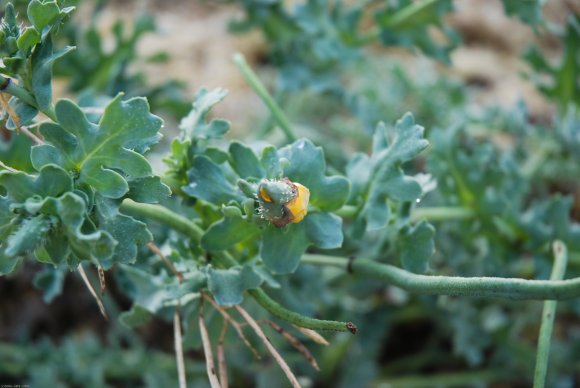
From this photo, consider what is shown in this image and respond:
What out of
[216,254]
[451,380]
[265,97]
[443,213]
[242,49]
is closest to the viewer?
[216,254]

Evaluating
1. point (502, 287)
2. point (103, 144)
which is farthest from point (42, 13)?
point (502, 287)

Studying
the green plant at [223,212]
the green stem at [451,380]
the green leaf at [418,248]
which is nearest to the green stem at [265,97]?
the green plant at [223,212]

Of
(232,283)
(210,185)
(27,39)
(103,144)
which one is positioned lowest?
(232,283)

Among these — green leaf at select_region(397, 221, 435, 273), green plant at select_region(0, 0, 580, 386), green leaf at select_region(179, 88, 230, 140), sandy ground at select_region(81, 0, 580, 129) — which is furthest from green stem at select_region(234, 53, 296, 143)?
sandy ground at select_region(81, 0, 580, 129)

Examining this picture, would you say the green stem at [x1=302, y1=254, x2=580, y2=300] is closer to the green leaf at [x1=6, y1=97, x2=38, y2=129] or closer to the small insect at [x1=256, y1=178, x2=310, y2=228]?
the small insect at [x1=256, y1=178, x2=310, y2=228]

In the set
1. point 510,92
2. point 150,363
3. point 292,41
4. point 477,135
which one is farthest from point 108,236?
point 510,92

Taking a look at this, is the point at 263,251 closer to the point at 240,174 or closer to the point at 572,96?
the point at 240,174

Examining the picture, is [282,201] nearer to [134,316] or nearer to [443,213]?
[134,316]
